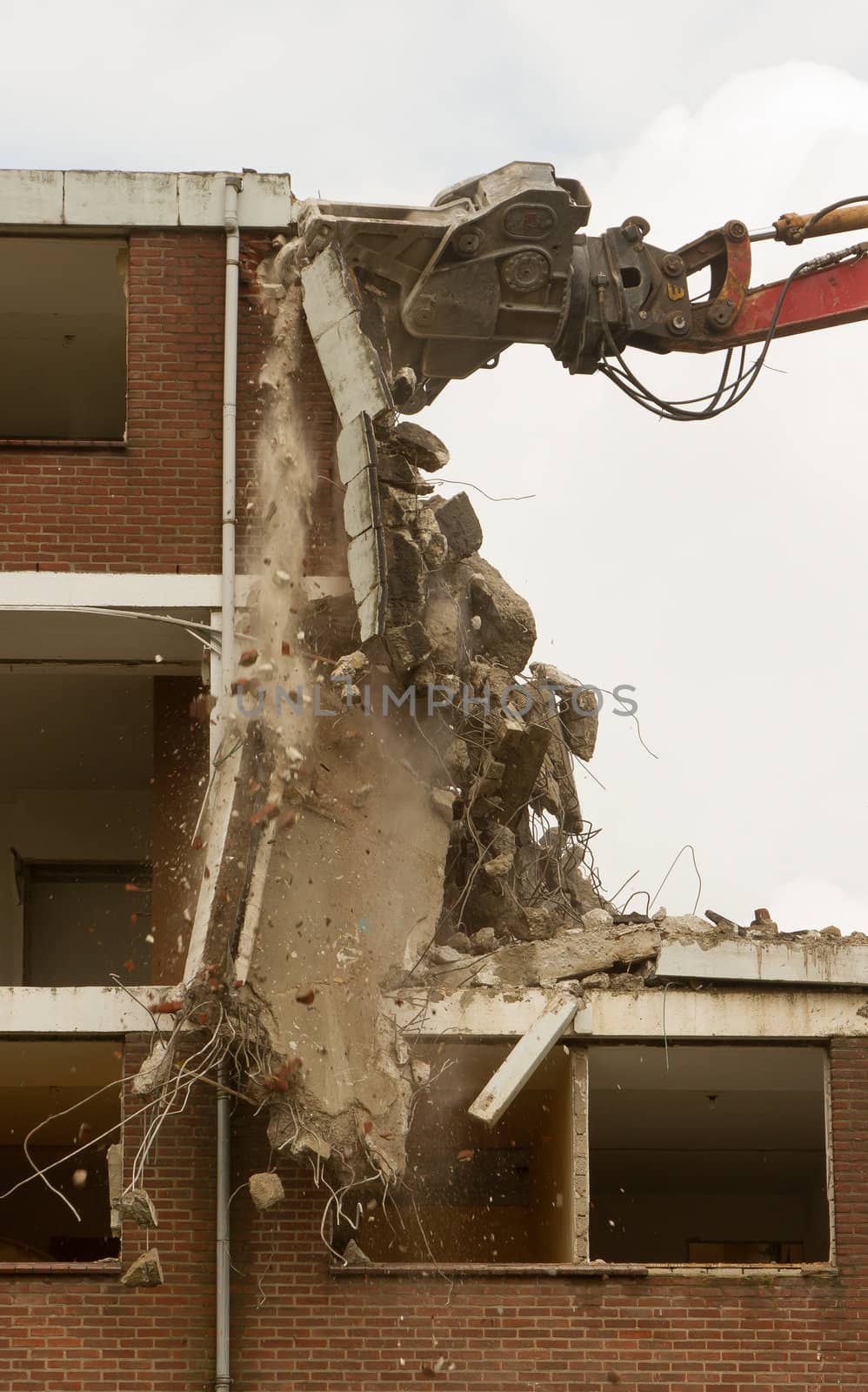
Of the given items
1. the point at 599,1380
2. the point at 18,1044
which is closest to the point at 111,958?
the point at 18,1044

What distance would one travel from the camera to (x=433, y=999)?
11148mm

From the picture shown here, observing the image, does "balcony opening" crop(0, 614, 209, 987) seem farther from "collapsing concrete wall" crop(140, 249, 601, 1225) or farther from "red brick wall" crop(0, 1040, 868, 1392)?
"red brick wall" crop(0, 1040, 868, 1392)

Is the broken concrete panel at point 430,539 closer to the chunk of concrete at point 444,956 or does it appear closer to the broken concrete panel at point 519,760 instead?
the broken concrete panel at point 519,760

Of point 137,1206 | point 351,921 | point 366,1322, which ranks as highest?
point 351,921

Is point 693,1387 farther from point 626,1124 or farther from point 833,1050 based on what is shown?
point 626,1124

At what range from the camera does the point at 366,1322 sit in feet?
34.6

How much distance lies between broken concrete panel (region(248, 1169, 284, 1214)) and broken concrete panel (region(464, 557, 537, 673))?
535 centimetres

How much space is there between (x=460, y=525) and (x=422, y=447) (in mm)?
2421

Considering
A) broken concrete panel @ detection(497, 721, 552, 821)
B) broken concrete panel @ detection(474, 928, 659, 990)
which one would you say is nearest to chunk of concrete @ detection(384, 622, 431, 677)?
broken concrete panel @ detection(497, 721, 552, 821)

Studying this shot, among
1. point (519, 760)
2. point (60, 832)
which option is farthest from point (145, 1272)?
point (60, 832)

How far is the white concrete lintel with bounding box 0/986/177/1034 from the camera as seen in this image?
1083cm

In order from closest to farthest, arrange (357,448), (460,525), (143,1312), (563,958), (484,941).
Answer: (143,1312) < (357,448) < (563,958) < (484,941) < (460,525)

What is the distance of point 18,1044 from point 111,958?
4570mm

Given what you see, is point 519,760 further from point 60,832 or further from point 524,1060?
point 60,832
